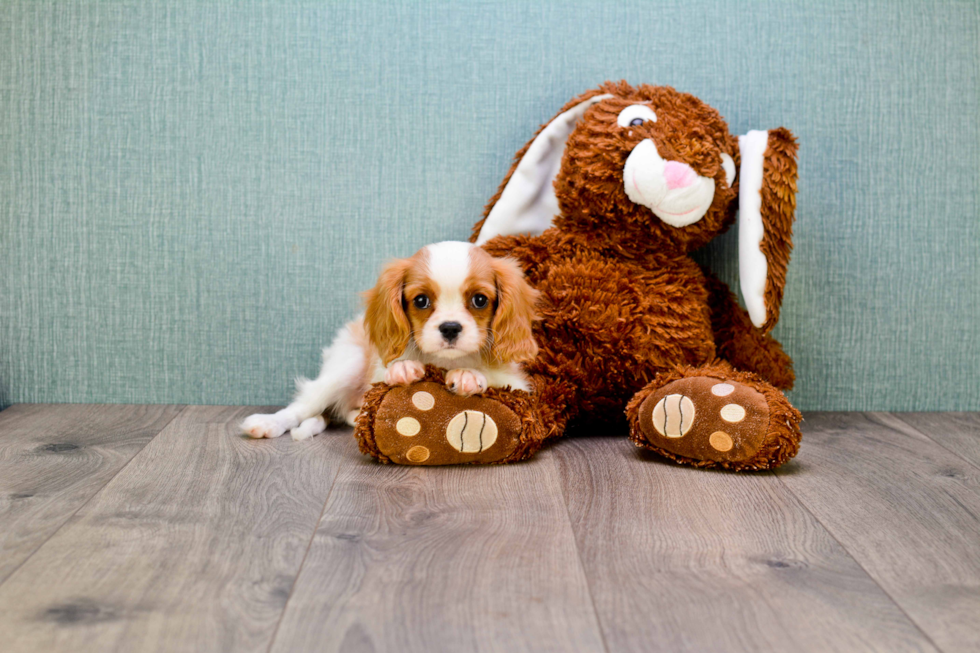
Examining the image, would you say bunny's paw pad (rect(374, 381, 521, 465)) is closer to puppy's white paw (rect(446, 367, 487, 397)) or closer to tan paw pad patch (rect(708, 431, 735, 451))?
puppy's white paw (rect(446, 367, 487, 397))

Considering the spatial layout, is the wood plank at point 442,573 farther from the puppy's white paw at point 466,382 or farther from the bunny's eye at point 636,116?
the bunny's eye at point 636,116

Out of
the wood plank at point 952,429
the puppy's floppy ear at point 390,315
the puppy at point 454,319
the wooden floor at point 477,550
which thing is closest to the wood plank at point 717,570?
the wooden floor at point 477,550

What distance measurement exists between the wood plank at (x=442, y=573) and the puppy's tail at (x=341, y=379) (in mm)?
344

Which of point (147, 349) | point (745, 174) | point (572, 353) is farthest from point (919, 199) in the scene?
point (147, 349)

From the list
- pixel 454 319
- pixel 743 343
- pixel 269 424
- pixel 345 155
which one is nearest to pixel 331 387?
pixel 269 424

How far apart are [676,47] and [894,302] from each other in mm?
742

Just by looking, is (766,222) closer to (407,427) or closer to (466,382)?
(466,382)

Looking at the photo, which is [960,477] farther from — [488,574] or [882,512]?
[488,574]

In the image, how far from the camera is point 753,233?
155cm

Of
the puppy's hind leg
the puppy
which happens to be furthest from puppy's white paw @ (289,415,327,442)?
the puppy

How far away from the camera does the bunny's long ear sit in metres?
1.55

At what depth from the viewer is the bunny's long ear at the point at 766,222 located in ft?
5.10

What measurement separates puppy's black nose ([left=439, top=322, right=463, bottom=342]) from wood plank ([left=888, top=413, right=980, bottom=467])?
949 mm

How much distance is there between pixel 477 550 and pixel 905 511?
645 mm
